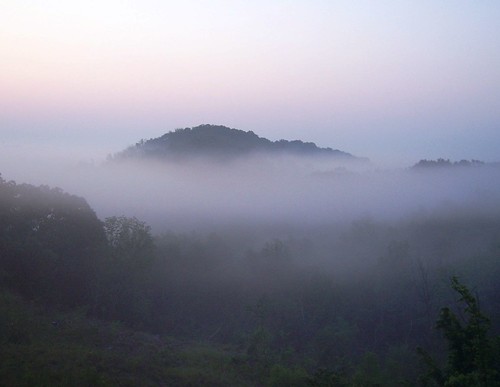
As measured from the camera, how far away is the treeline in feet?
80.0

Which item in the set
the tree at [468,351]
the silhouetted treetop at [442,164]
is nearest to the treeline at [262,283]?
the tree at [468,351]

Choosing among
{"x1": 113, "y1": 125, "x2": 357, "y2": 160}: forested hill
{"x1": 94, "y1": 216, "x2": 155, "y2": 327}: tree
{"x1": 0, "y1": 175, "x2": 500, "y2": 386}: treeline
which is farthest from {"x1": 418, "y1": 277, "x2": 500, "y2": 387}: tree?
{"x1": 113, "y1": 125, "x2": 357, "y2": 160}: forested hill

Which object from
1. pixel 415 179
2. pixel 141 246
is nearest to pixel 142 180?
pixel 415 179

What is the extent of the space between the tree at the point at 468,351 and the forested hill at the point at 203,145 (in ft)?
345

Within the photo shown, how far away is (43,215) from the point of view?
27156mm

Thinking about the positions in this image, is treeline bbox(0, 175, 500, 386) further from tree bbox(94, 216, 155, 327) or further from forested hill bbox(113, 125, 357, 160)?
forested hill bbox(113, 125, 357, 160)

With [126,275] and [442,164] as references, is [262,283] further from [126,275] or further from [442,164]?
[442,164]

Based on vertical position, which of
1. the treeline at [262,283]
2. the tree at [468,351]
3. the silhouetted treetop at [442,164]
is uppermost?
the silhouetted treetop at [442,164]

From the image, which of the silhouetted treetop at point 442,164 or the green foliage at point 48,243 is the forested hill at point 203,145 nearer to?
the silhouetted treetop at point 442,164

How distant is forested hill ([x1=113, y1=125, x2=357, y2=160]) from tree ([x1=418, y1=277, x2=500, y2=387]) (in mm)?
105161

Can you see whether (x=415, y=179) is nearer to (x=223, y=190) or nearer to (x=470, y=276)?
(x=223, y=190)

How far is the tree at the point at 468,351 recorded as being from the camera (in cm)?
750

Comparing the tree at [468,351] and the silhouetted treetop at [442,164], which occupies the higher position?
the silhouetted treetop at [442,164]

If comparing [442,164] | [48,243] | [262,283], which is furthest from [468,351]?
[442,164]
